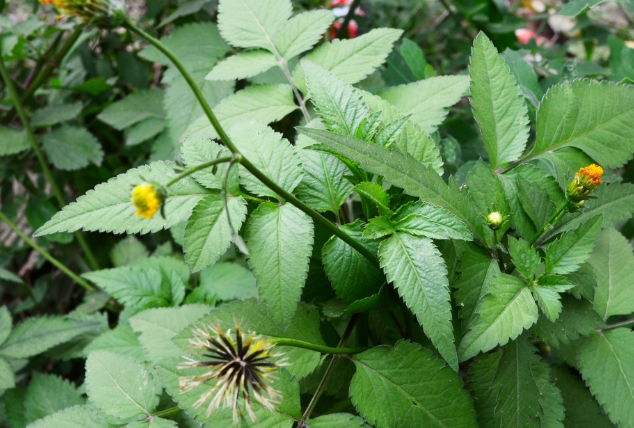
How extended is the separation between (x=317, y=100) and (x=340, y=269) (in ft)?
0.78

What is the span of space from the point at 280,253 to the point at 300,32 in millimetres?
466

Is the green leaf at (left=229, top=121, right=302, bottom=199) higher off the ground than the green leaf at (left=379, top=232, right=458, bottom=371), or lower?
higher

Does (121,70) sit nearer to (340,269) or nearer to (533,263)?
(340,269)

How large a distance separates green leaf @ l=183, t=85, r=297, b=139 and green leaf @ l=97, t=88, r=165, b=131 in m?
0.63

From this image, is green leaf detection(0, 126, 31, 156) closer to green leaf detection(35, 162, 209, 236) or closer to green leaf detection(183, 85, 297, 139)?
green leaf detection(183, 85, 297, 139)

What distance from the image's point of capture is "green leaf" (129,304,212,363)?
0.86 meters

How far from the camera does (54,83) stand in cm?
146

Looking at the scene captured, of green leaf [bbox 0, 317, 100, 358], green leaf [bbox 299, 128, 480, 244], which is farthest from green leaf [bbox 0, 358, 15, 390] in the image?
green leaf [bbox 299, 128, 480, 244]

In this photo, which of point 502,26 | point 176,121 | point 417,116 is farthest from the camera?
point 502,26

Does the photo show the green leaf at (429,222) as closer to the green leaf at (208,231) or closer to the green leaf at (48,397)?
the green leaf at (208,231)

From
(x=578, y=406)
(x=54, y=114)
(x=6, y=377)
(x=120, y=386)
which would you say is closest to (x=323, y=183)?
(x=120, y=386)

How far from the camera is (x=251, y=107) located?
0.89 metres

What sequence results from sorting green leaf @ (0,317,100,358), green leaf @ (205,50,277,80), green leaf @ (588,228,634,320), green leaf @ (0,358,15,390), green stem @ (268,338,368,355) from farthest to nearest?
green leaf @ (0,317,100,358), green leaf @ (0,358,15,390), green leaf @ (205,50,277,80), green leaf @ (588,228,634,320), green stem @ (268,338,368,355)

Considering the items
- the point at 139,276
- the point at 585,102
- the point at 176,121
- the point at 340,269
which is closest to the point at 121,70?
the point at 176,121
